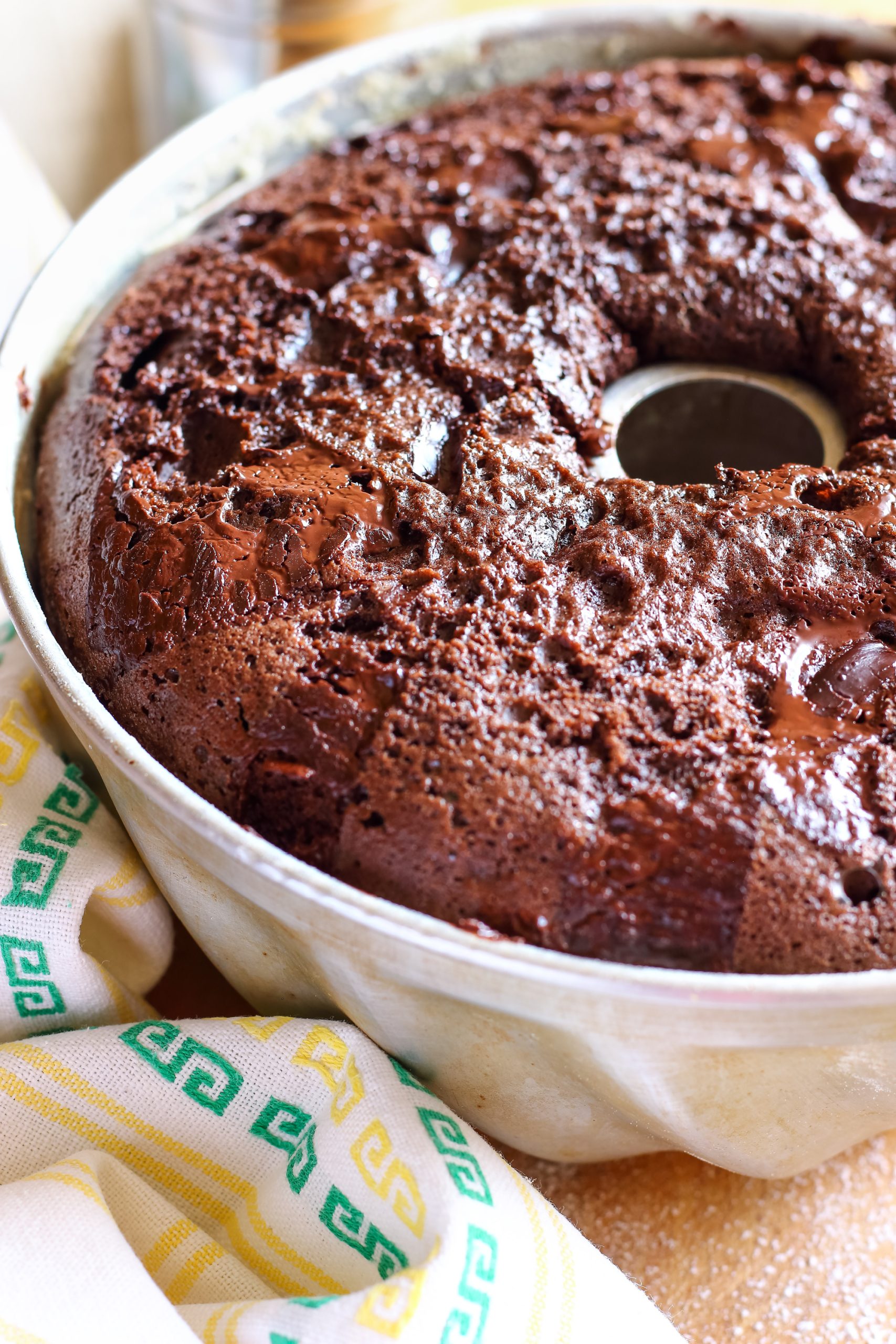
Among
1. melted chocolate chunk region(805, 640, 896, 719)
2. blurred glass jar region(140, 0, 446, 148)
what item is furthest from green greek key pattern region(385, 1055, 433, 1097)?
blurred glass jar region(140, 0, 446, 148)

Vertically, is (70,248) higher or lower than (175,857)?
higher

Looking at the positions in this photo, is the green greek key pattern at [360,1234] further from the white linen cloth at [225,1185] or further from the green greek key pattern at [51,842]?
the green greek key pattern at [51,842]

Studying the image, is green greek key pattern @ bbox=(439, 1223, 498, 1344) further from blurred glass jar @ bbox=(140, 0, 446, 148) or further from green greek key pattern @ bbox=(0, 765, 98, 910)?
blurred glass jar @ bbox=(140, 0, 446, 148)

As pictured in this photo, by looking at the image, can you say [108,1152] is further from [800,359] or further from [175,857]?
[800,359]

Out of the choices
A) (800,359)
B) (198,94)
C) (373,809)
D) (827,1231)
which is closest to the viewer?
(373,809)

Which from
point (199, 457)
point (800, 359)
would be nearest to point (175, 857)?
point (199, 457)

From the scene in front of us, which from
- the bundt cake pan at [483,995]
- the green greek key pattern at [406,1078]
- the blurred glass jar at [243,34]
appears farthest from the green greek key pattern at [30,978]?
the blurred glass jar at [243,34]

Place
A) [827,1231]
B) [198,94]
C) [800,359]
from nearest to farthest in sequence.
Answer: [827,1231], [800,359], [198,94]

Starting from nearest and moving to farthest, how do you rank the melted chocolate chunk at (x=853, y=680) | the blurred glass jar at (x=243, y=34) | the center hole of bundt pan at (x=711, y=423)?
the melted chocolate chunk at (x=853, y=680), the center hole of bundt pan at (x=711, y=423), the blurred glass jar at (x=243, y=34)
